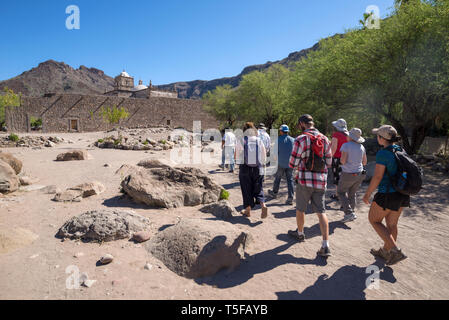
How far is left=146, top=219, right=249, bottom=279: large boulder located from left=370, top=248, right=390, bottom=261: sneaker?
1.85 m

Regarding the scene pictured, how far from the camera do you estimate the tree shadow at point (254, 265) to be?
114 inches

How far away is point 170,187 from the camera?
536cm

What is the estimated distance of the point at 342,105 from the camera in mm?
11438

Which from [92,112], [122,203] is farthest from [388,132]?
[92,112]

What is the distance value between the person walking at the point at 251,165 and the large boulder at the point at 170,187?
1280 mm

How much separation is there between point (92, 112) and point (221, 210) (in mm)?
30703

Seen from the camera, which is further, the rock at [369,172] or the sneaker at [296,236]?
the rock at [369,172]

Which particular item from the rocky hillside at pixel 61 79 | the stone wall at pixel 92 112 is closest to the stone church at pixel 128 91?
the rocky hillside at pixel 61 79

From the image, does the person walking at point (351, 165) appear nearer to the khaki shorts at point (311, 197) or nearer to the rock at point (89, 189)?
the khaki shorts at point (311, 197)

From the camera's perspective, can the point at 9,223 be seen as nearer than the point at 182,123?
Yes

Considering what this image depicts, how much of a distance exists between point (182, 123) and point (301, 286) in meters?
37.0

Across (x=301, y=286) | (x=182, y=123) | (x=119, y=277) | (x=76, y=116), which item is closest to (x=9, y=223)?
(x=119, y=277)
